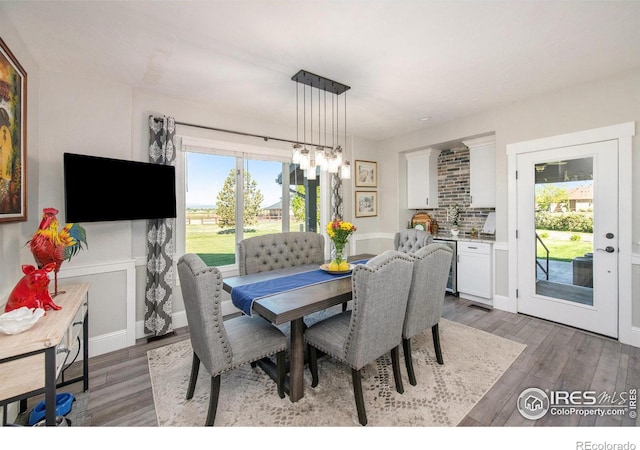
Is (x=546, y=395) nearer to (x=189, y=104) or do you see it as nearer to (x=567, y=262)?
(x=567, y=262)

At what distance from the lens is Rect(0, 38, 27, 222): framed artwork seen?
1.71 metres

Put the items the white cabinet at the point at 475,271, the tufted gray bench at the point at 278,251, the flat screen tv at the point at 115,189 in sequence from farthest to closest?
the white cabinet at the point at 475,271
the tufted gray bench at the point at 278,251
the flat screen tv at the point at 115,189

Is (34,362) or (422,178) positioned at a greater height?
(422,178)

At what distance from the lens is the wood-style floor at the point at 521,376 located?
180 centimetres

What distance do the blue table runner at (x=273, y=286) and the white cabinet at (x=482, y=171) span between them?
8.99 ft

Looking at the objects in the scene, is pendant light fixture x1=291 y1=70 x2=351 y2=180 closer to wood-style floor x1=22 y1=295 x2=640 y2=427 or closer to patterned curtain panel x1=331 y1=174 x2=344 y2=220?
patterned curtain panel x1=331 y1=174 x2=344 y2=220

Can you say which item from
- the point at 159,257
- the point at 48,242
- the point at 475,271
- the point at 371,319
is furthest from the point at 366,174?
the point at 48,242

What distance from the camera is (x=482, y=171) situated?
13.2 ft

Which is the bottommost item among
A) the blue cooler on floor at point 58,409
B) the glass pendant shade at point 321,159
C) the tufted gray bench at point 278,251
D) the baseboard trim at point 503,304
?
the blue cooler on floor at point 58,409

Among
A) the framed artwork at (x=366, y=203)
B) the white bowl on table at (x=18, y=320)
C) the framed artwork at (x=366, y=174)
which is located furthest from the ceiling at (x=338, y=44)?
the framed artwork at (x=366, y=203)

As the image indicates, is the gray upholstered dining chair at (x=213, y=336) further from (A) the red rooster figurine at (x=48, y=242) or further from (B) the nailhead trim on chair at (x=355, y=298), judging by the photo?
(A) the red rooster figurine at (x=48, y=242)

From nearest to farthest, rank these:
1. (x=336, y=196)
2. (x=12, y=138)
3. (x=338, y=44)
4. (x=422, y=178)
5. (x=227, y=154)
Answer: (x=12, y=138) → (x=338, y=44) → (x=227, y=154) → (x=336, y=196) → (x=422, y=178)

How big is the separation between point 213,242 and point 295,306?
7.48ft

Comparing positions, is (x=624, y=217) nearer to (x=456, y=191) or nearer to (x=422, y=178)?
(x=456, y=191)
